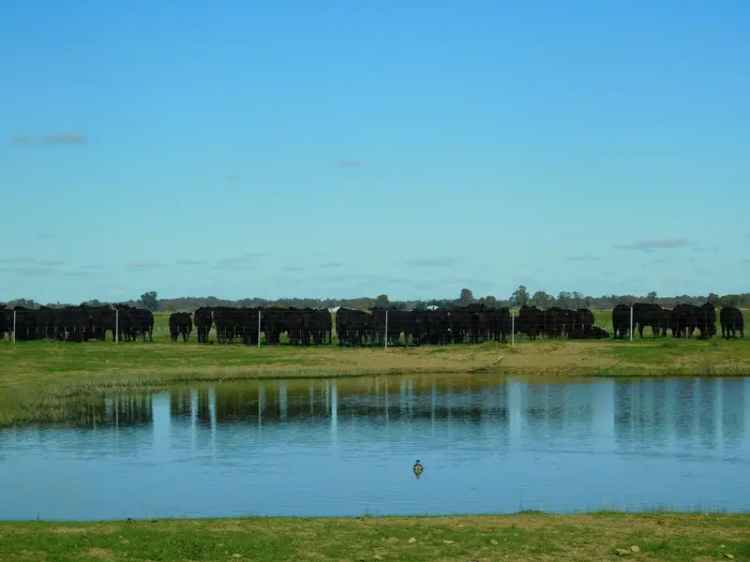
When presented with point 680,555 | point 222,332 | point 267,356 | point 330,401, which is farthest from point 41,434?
point 222,332

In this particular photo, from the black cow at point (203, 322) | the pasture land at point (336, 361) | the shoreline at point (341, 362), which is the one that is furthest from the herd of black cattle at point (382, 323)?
the shoreline at point (341, 362)

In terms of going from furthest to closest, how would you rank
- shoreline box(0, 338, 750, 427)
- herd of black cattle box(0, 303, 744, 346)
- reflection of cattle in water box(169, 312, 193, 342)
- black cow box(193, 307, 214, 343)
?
reflection of cattle in water box(169, 312, 193, 342) < black cow box(193, 307, 214, 343) < herd of black cattle box(0, 303, 744, 346) < shoreline box(0, 338, 750, 427)

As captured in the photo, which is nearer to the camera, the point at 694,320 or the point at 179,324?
the point at 694,320

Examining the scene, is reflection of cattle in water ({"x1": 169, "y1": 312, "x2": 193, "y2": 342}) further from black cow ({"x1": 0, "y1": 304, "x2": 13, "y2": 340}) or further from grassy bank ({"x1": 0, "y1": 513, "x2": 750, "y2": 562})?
grassy bank ({"x1": 0, "y1": 513, "x2": 750, "y2": 562})

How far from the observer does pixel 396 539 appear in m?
13.9

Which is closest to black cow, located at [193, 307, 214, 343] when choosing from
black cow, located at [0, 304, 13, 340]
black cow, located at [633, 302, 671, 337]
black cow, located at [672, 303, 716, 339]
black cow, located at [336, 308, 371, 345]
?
black cow, located at [336, 308, 371, 345]

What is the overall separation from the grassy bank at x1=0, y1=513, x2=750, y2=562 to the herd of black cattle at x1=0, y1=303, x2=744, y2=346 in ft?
158

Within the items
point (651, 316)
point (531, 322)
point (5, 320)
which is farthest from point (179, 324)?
point (651, 316)

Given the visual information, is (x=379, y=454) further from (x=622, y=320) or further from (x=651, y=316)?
(x=651, y=316)

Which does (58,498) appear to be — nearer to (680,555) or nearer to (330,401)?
(680,555)

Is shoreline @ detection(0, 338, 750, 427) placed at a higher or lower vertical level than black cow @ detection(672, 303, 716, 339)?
lower

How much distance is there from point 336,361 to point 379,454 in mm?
29348

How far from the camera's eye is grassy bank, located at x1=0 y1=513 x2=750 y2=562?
12.9 m

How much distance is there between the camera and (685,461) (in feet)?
78.3
